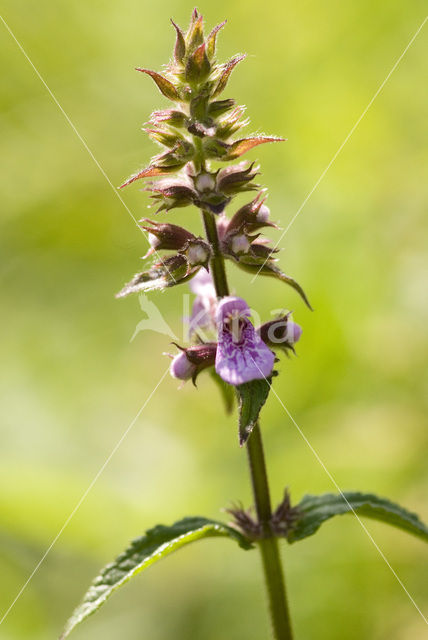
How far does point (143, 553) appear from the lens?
2.01m

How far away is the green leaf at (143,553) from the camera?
1.83 meters

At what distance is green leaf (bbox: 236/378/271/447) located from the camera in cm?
159

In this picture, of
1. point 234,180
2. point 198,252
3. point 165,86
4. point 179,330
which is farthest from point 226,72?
point 179,330

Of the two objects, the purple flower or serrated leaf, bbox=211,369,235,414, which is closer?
the purple flower

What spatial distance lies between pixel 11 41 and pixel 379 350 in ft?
13.7

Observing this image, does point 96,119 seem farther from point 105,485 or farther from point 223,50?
point 105,485

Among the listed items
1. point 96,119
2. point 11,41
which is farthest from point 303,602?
point 11,41

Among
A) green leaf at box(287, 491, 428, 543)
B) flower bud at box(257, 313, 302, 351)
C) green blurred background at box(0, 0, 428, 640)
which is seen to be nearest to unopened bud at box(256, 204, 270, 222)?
flower bud at box(257, 313, 302, 351)

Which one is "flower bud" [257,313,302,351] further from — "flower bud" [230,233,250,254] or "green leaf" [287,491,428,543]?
"green leaf" [287,491,428,543]

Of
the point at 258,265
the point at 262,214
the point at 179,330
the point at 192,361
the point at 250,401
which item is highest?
the point at 179,330

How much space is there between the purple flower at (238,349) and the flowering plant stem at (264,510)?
0.12 m

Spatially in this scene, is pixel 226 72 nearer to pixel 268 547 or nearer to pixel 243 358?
pixel 243 358

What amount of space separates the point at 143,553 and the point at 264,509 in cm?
40

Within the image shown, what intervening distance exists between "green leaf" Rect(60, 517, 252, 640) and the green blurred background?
154 cm
